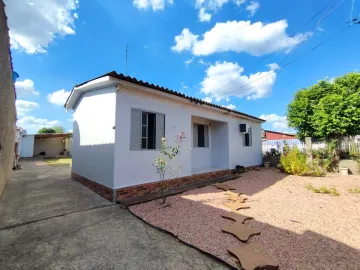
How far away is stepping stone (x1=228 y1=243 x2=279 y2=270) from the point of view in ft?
8.50

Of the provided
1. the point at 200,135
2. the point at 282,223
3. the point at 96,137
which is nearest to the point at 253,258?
the point at 282,223

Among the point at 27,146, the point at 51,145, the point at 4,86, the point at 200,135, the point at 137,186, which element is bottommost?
the point at 137,186

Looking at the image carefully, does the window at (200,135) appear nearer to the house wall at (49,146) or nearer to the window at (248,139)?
the window at (248,139)

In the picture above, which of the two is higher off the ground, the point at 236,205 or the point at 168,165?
the point at 168,165

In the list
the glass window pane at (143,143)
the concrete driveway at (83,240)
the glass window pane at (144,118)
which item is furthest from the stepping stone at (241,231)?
the glass window pane at (144,118)

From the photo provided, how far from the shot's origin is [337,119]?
12.8 metres

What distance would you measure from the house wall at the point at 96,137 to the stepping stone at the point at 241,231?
3.70 m

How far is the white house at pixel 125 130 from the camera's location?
5.72 meters

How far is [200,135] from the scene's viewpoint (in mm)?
10906

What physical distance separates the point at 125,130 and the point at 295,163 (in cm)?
997

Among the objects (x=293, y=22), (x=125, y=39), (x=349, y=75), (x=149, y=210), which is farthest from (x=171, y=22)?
(x=349, y=75)

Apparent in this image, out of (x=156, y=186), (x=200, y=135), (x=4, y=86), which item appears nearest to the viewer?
(x=4, y=86)

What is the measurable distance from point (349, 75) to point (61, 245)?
67.9 feet

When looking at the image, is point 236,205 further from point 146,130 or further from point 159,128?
point 146,130
